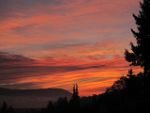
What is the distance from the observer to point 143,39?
47125mm

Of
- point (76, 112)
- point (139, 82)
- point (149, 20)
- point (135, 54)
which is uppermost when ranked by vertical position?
point (149, 20)

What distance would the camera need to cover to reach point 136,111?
33.8m

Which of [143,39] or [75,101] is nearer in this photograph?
[143,39]

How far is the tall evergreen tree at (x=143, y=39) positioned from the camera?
46.6m

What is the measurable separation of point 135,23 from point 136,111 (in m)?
18.1

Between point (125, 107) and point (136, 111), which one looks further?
point (125, 107)

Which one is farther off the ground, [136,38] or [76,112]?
[136,38]

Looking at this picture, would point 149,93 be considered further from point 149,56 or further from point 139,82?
point 139,82

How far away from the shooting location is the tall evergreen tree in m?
46.6

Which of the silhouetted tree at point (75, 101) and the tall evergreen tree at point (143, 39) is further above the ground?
the tall evergreen tree at point (143, 39)

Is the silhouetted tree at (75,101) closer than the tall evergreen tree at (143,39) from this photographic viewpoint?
No

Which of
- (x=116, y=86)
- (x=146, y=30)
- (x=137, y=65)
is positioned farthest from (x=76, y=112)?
(x=116, y=86)

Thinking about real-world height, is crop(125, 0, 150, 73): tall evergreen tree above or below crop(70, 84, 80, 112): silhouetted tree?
above

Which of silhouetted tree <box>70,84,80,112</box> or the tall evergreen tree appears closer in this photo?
the tall evergreen tree
